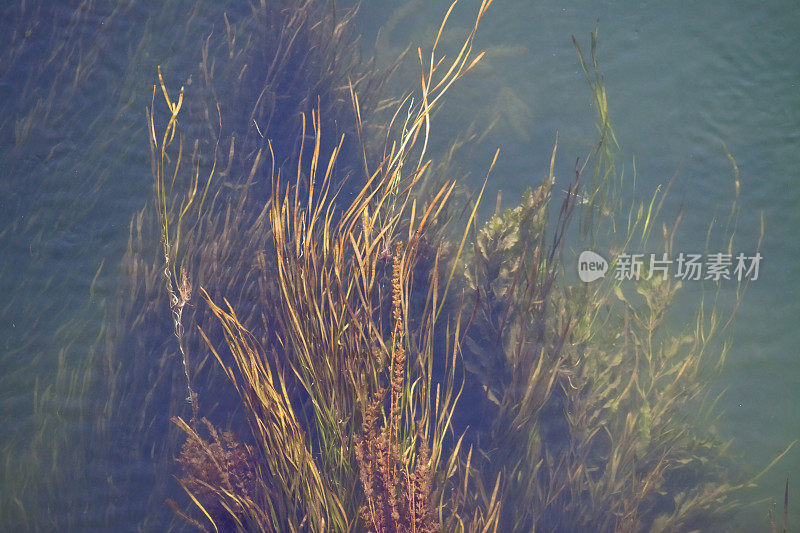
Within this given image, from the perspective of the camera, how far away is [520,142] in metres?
1.93

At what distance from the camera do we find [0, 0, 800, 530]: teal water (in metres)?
1.73

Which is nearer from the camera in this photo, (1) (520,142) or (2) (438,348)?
(2) (438,348)

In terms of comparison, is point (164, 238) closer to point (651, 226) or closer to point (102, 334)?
point (102, 334)

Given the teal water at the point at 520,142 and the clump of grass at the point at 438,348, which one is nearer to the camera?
the clump of grass at the point at 438,348

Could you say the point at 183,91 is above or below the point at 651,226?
above

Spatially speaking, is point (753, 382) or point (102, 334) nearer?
point (102, 334)

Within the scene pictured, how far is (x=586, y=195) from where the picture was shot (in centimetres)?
191

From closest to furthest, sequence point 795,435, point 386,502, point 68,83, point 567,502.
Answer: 1. point 386,502
2. point 68,83
3. point 567,502
4. point 795,435

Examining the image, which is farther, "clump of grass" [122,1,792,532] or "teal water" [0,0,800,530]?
"teal water" [0,0,800,530]

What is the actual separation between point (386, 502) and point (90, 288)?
4.27 feet

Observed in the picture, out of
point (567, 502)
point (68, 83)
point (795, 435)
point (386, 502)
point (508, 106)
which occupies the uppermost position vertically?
point (508, 106)

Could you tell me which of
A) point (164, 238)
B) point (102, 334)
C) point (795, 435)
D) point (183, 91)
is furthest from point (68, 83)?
point (795, 435)

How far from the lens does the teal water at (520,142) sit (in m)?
1.73

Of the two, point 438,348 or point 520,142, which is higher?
point 520,142
